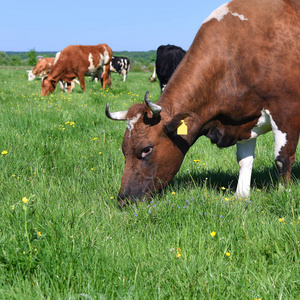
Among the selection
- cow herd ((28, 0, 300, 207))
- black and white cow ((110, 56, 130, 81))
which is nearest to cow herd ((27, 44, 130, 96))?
cow herd ((28, 0, 300, 207))

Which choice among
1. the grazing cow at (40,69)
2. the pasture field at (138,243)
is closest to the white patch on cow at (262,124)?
the pasture field at (138,243)

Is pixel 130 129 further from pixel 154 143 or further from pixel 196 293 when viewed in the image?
pixel 196 293

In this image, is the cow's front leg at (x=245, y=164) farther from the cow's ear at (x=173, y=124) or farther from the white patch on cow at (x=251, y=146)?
the cow's ear at (x=173, y=124)

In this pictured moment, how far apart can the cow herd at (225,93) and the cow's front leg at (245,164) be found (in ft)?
1.70

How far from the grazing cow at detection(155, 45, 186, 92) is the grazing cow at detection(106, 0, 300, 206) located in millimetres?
8731

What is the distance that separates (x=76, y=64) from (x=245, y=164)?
40.3 ft

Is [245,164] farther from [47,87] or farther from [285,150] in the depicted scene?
[47,87]

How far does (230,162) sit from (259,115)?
4.66 ft

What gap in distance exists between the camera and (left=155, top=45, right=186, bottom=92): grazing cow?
41.5ft

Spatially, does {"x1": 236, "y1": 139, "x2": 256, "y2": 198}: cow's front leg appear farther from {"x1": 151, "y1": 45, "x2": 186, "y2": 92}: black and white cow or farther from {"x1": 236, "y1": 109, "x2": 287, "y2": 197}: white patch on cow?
{"x1": 151, "y1": 45, "x2": 186, "y2": 92}: black and white cow

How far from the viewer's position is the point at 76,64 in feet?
50.4

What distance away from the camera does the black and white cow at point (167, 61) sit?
12641 millimetres

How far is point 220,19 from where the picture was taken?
13.0 feet

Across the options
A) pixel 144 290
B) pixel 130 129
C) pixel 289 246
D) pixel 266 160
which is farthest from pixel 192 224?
pixel 266 160
